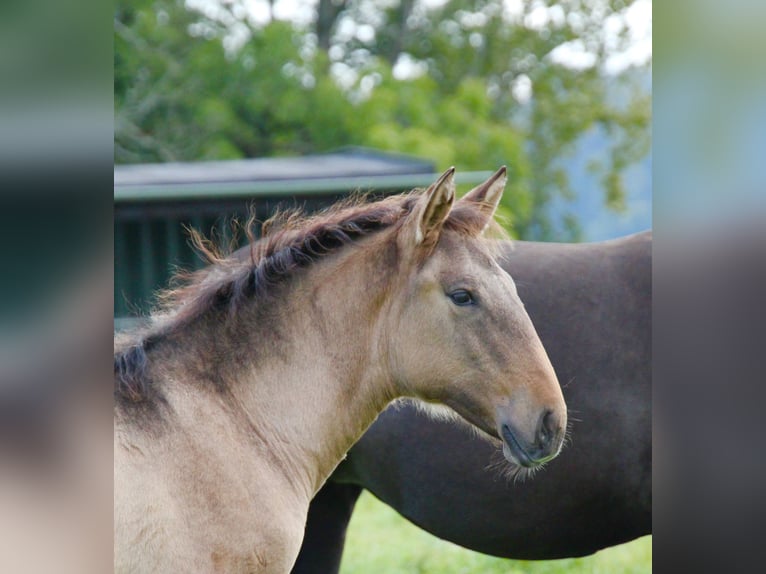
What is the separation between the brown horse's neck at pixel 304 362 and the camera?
2.69m

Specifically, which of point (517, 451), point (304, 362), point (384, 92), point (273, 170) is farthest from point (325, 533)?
point (384, 92)

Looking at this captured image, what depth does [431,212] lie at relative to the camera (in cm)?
267

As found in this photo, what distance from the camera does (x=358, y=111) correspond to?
65.5 ft

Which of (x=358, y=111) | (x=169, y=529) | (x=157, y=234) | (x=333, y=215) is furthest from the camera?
(x=358, y=111)

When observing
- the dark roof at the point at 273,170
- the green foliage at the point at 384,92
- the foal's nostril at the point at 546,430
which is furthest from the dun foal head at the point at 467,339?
the green foliage at the point at 384,92

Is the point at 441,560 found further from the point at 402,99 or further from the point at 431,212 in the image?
the point at 402,99

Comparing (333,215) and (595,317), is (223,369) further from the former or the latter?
(595,317)

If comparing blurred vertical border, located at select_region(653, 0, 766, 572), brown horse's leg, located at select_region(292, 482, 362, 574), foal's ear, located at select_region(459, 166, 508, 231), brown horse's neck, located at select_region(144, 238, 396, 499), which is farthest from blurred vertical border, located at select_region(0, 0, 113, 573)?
brown horse's leg, located at select_region(292, 482, 362, 574)

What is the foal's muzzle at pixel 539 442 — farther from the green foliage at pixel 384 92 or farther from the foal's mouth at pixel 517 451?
the green foliage at pixel 384 92

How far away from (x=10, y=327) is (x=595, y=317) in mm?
3037

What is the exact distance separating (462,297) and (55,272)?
5.50 feet

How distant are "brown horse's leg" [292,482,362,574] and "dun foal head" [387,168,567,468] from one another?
1.53 meters

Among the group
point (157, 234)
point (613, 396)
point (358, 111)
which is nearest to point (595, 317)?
point (613, 396)

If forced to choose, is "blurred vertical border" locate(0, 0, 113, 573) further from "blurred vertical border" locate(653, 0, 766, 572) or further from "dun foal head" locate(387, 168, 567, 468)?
"dun foal head" locate(387, 168, 567, 468)
